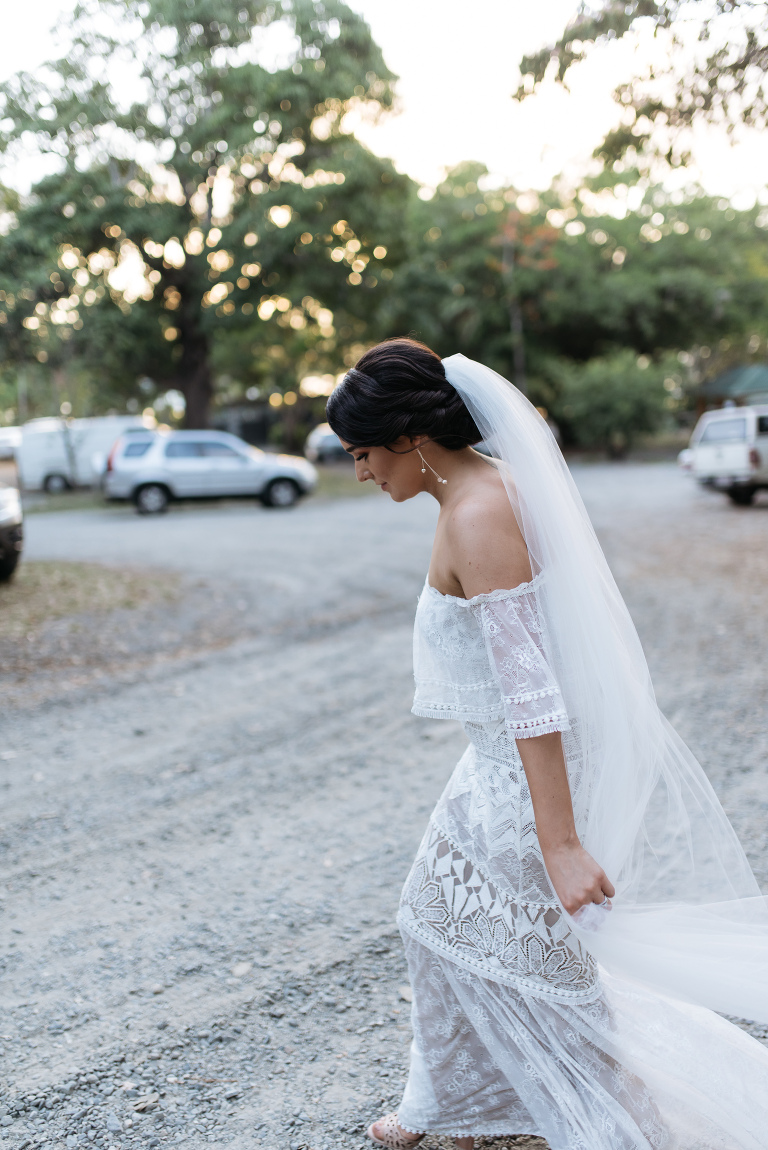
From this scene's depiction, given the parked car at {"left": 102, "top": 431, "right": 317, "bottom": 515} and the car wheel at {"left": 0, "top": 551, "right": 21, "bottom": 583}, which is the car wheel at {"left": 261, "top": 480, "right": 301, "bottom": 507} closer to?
the parked car at {"left": 102, "top": 431, "right": 317, "bottom": 515}

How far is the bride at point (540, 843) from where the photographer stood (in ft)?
5.84

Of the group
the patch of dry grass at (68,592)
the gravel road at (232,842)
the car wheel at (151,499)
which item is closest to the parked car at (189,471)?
the car wheel at (151,499)

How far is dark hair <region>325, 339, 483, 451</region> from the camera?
1.83 meters

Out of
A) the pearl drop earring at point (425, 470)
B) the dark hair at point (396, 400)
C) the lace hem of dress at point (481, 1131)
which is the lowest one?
the lace hem of dress at point (481, 1131)

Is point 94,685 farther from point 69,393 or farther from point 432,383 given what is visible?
point 69,393

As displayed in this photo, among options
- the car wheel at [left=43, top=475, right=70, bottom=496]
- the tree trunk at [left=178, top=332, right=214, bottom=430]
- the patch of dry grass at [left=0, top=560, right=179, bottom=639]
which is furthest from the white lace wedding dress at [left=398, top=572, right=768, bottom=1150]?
the car wheel at [left=43, top=475, right=70, bottom=496]

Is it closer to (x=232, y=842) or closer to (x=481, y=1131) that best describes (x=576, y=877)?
(x=481, y=1131)

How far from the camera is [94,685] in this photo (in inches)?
260

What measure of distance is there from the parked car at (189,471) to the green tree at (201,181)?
465 cm

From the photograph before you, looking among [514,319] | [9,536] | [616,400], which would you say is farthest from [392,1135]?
[514,319]

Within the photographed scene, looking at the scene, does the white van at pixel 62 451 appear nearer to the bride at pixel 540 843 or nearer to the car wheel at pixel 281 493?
the car wheel at pixel 281 493

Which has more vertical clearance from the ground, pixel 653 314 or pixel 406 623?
pixel 653 314

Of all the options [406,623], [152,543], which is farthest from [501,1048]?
[152,543]

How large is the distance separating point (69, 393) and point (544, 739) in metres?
33.3
